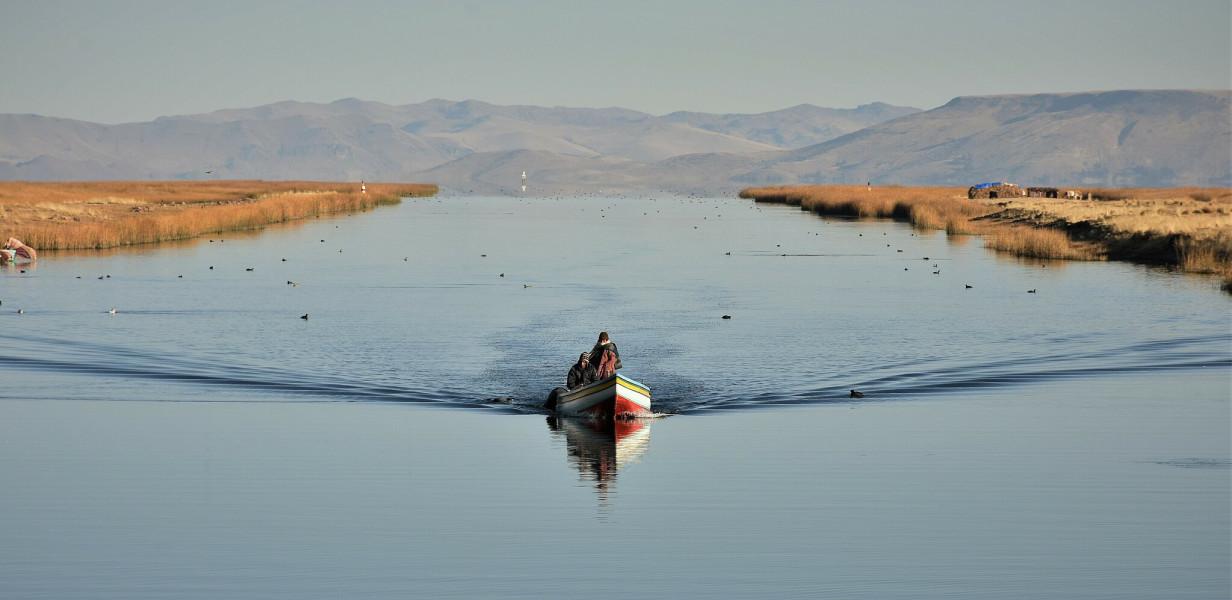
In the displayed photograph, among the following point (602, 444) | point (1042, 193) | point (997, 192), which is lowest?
point (602, 444)

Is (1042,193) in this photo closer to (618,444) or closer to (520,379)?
(520,379)

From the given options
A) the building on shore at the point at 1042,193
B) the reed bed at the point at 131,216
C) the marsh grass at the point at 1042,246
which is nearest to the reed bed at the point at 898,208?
the building on shore at the point at 1042,193

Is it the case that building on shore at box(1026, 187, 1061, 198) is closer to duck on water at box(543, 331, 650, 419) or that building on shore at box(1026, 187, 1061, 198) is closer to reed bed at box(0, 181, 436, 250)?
reed bed at box(0, 181, 436, 250)

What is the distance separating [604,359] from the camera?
27094mm

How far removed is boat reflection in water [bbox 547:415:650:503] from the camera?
22625 mm

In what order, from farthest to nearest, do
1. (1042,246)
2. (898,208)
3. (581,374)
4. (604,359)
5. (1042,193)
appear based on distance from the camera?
(1042,193)
(898,208)
(1042,246)
(581,374)
(604,359)

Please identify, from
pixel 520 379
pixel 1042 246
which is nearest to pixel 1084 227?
pixel 1042 246

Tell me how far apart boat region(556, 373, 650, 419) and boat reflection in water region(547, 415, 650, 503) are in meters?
0.15

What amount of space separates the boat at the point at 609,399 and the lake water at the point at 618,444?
12.8 inches

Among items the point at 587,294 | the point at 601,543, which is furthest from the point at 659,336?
the point at 601,543

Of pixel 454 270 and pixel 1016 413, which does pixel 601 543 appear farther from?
pixel 454 270

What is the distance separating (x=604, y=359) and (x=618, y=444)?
2.22 metres

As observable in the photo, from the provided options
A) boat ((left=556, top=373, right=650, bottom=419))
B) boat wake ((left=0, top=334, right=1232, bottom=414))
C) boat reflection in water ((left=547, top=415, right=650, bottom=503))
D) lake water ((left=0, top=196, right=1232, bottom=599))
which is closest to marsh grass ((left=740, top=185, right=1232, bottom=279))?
lake water ((left=0, top=196, right=1232, bottom=599))

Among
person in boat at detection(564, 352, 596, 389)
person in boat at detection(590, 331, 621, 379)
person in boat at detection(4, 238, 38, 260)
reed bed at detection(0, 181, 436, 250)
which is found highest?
reed bed at detection(0, 181, 436, 250)
